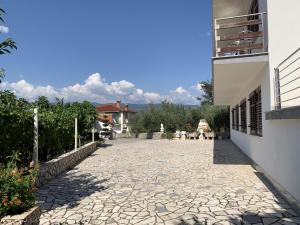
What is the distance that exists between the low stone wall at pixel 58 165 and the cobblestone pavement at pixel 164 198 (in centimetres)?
25

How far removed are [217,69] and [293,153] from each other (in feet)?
12.5

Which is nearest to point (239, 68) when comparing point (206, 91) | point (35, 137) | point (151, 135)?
point (35, 137)

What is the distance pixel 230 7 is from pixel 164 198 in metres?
9.78

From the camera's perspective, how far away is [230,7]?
13.2 meters

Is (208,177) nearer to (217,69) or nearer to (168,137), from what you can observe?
(217,69)

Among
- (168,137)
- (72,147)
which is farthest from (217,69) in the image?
(168,137)

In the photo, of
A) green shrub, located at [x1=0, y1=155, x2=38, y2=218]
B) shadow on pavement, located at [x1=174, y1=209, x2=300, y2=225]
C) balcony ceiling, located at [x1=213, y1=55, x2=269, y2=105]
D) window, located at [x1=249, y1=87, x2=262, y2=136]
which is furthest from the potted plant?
window, located at [x1=249, y1=87, x2=262, y2=136]

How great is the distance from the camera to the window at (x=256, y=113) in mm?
10227

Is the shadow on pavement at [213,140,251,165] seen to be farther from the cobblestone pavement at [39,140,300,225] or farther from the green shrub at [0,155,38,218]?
the green shrub at [0,155,38,218]

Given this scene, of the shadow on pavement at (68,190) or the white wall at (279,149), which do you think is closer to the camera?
the white wall at (279,149)

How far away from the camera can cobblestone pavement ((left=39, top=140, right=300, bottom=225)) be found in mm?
5184

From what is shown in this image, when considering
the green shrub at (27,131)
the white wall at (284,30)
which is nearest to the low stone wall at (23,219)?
the green shrub at (27,131)

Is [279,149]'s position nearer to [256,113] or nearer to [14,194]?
[256,113]

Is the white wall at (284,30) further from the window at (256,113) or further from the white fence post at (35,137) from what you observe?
the white fence post at (35,137)
